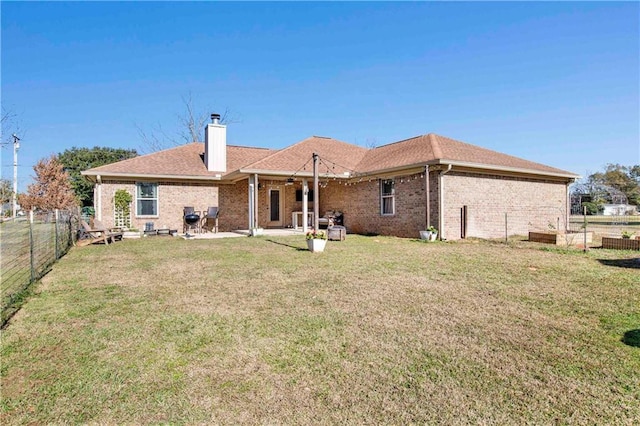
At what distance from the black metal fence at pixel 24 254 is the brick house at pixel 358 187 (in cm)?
658

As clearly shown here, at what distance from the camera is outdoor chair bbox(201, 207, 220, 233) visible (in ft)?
52.5

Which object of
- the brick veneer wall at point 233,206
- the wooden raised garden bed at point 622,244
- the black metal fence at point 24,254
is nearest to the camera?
the black metal fence at point 24,254

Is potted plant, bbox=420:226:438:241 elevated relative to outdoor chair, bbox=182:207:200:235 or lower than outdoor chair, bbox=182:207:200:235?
lower

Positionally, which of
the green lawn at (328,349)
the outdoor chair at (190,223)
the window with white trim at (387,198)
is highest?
the window with white trim at (387,198)

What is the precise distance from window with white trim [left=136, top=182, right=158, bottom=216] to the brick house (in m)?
0.04

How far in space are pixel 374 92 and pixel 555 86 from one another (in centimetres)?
1134

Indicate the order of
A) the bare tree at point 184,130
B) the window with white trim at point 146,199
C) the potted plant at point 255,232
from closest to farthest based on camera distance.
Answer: the potted plant at point 255,232 < the window with white trim at point 146,199 < the bare tree at point 184,130

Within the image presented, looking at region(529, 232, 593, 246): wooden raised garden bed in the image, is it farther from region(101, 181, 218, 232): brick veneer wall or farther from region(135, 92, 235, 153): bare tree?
region(135, 92, 235, 153): bare tree

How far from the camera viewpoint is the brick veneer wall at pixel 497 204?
12539mm

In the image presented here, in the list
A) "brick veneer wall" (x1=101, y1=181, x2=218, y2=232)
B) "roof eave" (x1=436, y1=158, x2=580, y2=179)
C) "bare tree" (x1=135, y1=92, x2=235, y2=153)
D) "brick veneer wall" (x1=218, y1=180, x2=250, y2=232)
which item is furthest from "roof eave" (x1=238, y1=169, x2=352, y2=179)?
"bare tree" (x1=135, y1=92, x2=235, y2=153)

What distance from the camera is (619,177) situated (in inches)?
2087

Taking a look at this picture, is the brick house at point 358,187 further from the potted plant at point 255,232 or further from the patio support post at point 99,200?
the potted plant at point 255,232

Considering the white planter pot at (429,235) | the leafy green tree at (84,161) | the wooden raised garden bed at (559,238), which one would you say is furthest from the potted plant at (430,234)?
the leafy green tree at (84,161)

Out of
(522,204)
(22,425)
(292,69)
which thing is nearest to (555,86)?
(522,204)
